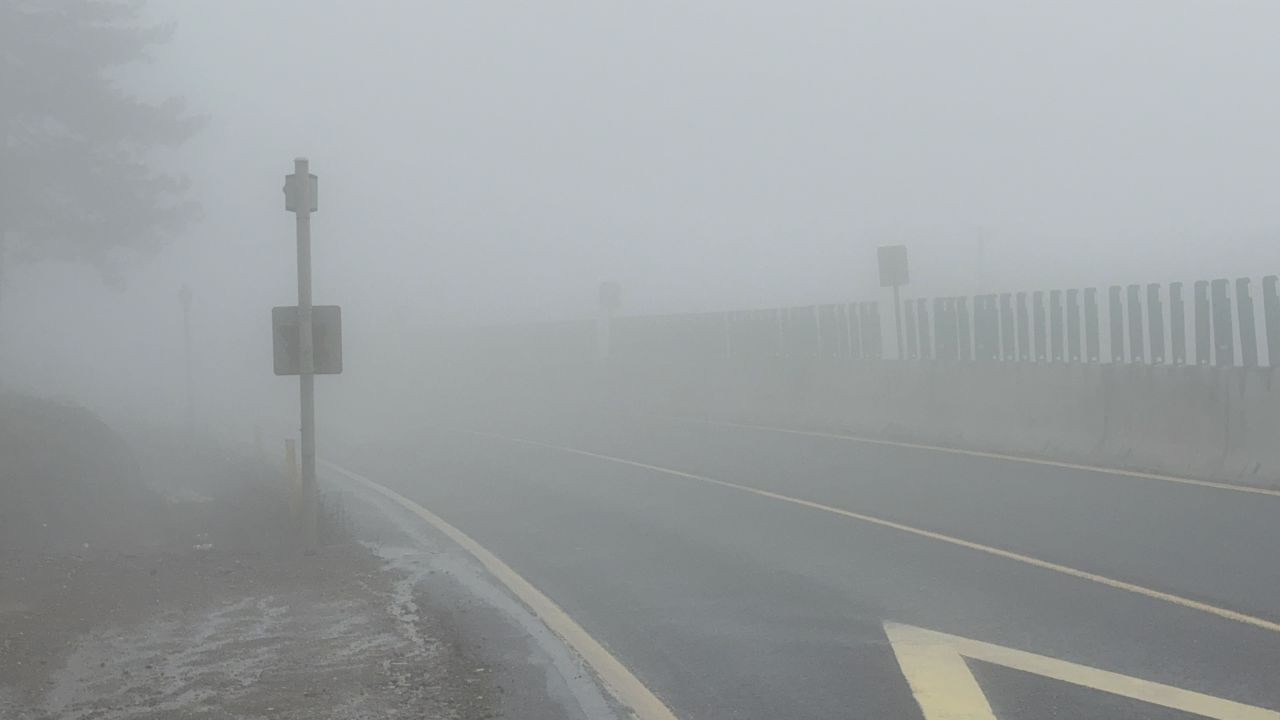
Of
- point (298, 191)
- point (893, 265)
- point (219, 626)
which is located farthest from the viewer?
point (893, 265)

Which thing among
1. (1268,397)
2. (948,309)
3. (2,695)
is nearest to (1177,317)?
(1268,397)

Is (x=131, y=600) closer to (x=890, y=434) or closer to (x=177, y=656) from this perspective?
(x=177, y=656)

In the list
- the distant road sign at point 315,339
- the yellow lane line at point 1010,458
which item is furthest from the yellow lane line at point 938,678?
the yellow lane line at point 1010,458

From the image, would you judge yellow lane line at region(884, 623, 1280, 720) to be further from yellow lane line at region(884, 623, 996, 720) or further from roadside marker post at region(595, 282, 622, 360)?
roadside marker post at region(595, 282, 622, 360)

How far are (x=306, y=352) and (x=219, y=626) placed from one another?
3370mm

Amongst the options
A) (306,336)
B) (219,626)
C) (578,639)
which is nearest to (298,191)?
(306,336)

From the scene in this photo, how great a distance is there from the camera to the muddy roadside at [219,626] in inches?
286

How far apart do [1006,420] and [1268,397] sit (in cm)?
458

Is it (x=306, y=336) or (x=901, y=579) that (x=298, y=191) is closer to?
(x=306, y=336)

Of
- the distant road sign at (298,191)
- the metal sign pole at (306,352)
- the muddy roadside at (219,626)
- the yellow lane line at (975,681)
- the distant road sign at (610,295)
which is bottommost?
the yellow lane line at (975,681)

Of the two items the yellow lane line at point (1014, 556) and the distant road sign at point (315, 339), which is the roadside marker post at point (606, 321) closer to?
the yellow lane line at point (1014, 556)

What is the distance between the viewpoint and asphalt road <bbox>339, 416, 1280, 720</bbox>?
701 centimetres

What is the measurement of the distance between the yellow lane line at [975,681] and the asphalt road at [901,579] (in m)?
0.02

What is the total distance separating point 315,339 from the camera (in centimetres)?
1247
